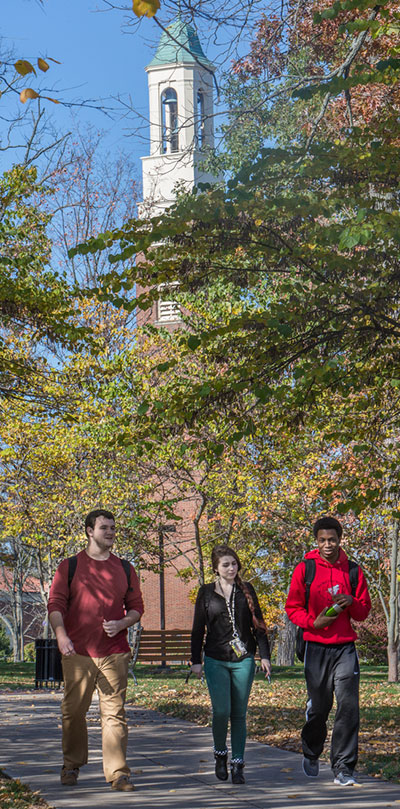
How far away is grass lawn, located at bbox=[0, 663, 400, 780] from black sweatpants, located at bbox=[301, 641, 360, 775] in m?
0.63

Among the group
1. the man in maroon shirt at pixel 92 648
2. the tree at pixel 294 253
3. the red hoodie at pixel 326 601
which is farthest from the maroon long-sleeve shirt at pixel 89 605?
the tree at pixel 294 253

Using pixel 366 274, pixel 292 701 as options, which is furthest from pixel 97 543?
pixel 292 701

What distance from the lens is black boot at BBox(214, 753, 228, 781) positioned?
7066 mm

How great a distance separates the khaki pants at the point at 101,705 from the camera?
264 inches

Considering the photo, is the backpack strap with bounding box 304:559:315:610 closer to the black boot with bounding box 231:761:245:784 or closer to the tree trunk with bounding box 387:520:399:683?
the black boot with bounding box 231:761:245:784

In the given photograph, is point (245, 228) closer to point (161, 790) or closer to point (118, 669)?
point (118, 669)

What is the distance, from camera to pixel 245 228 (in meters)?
8.87

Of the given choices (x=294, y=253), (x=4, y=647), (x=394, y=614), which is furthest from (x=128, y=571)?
(x=4, y=647)

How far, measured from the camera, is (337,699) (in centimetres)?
691

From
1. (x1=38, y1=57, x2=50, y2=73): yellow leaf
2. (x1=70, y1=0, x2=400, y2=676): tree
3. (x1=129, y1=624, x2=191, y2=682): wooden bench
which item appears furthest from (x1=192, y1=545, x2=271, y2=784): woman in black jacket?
(x1=129, y1=624, x2=191, y2=682): wooden bench

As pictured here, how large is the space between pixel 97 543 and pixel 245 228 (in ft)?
11.3

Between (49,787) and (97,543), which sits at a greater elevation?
(97,543)

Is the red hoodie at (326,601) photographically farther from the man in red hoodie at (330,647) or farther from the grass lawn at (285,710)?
the grass lawn at (285,710)

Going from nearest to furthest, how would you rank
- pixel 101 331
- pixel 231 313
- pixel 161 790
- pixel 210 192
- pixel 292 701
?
1. pixel 161 790
2. pixel 210 192
3. pixel 292 701
4. pixel 231 313
5. pixel 101 331
